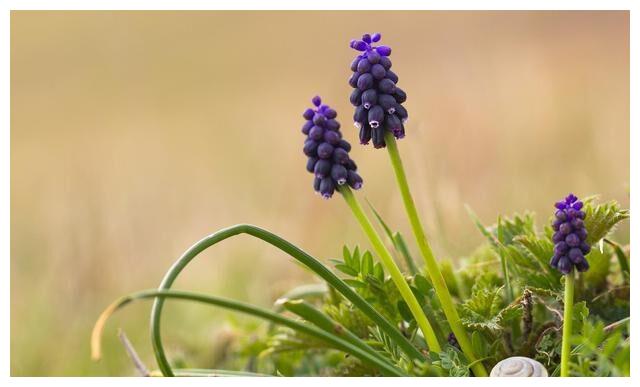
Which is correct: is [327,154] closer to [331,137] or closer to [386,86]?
[331,137]

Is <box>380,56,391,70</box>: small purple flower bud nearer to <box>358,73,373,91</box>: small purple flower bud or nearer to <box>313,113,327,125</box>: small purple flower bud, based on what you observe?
<box>358,73,373,91</box>: small purple flower bud

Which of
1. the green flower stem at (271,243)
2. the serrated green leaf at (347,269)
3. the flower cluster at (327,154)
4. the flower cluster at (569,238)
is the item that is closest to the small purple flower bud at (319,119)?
the flower cluster at (327,154)

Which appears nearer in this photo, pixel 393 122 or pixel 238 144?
pixel 393 122

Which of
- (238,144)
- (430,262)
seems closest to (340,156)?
(430,262)

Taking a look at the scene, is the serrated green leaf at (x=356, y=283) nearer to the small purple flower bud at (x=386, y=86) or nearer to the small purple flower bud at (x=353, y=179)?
the small purple flower bud at (x=353, y=179)

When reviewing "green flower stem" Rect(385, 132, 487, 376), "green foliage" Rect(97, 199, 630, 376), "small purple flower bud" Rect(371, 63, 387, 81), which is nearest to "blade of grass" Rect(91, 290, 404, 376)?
"green foliage" Rect(97, 199, 630, 376)

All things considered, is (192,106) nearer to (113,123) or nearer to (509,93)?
(113,123)

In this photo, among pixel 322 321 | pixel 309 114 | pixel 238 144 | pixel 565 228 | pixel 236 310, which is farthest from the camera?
pixel 238 144
